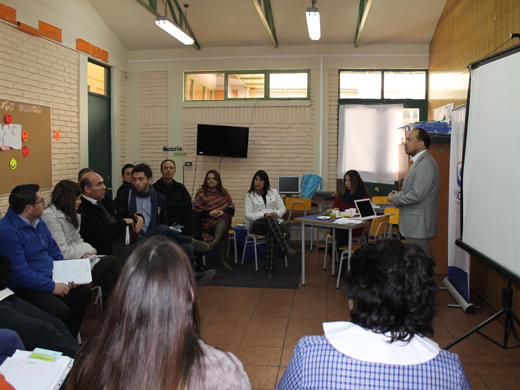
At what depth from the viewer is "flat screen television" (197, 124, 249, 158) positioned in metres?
7.42

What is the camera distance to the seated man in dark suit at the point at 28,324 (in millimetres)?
2287

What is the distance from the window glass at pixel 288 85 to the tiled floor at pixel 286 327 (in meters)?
3.78

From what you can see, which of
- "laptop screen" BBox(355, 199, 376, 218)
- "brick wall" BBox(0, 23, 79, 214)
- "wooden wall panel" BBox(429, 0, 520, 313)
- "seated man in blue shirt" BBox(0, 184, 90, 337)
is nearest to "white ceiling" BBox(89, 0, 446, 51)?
"wooden wall panel" BBox(429, 0, 520, 313)

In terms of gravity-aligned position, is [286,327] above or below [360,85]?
below

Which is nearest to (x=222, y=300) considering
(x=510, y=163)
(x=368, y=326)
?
(x=510, y=163)

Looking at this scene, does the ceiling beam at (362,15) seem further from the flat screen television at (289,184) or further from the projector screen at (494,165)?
the projector screen at (494,165)

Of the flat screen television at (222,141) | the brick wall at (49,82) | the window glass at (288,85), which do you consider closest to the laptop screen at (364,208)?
the flat screen television at (222,141)

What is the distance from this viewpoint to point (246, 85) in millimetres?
7637

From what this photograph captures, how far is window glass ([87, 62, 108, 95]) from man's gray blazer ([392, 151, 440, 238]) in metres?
5.24

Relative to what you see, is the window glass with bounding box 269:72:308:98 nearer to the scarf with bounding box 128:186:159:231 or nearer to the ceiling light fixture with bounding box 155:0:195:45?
the ceiling light fixture with bounding box 155:0:195:45

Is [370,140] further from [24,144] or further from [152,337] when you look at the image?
[152,337]

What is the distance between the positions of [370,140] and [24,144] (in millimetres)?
5430

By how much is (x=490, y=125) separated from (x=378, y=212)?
2904 mm

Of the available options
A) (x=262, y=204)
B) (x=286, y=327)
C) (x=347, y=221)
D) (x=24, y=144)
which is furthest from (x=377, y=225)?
(x=24, y=144)
